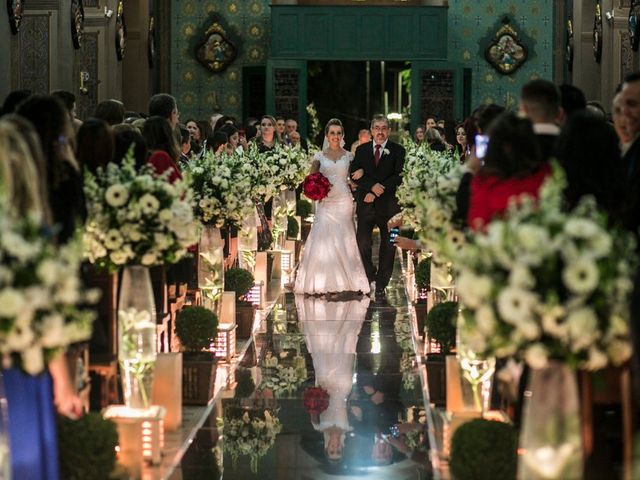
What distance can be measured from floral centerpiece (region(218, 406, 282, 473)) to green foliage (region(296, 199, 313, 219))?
1393 centimetres

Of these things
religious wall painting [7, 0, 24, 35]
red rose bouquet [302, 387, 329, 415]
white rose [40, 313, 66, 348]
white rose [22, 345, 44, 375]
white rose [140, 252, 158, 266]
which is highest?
religious wall painting [7, 0, 24, 35]

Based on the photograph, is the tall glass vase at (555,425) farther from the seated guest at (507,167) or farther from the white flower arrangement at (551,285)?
the seated guest at (507,167)

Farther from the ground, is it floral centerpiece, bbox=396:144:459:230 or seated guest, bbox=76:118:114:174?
seated guest, bbox=76:118:114:174

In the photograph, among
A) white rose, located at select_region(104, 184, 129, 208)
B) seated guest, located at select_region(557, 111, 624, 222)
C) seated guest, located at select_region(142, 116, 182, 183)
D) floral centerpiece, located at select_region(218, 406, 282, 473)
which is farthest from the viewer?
seated guest, located at select_region(142, 116, 182, 183)

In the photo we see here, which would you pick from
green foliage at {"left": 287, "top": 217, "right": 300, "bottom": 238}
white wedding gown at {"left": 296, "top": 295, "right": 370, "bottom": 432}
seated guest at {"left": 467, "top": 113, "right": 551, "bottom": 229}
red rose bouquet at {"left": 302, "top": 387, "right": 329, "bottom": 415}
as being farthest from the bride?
seated guest at {"left": 467, "top": 113, "right": 551, "bottom": 229}

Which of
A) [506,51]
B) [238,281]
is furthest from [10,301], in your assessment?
[506,51]

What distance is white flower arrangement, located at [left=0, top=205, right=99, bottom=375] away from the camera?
490 cm

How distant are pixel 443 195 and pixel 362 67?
938 inches

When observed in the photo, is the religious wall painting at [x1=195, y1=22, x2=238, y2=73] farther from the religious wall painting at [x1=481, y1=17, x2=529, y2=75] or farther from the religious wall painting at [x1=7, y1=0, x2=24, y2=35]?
the religious wall painting at [x1=7, y1=0, x2=24, y2=35]

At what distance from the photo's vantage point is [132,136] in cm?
905

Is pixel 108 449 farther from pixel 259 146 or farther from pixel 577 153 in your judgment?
pixel 259 146

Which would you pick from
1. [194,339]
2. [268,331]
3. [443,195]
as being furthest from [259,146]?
[443,195]

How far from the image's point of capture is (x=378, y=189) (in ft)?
52.2

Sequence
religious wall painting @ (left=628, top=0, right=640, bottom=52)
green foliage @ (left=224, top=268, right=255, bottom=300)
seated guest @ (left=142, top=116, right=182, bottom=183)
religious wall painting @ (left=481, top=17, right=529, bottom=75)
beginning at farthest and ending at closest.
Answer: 1. religious wall painting @ (left=481, top=17, right=529, bottom=75)
2. religious wall painting @ (left=628, top=0, right=640, bottom=52)
3. green foliage @ (left=224, top=268, right=255, bottom=300)
4. seated guest @ (left=142, top=116, right=182, bottom=183)
